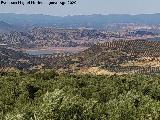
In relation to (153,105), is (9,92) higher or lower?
lower

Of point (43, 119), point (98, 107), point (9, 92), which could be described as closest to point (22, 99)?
point (9, 92)

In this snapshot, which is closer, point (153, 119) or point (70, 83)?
point (153, 119)

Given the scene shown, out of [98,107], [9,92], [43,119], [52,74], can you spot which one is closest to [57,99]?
[43,119]

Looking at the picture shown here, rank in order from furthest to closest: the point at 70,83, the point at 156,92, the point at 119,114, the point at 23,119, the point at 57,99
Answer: the point at 70,83
the point at 156,92
the point at 119,114
the point at 57,99
the point at 23,119

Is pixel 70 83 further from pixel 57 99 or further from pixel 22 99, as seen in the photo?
pixel 57 99

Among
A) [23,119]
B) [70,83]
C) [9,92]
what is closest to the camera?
[23,119]

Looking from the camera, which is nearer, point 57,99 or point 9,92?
point 57,99

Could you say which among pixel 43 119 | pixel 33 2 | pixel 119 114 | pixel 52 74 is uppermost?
pixel 33 2

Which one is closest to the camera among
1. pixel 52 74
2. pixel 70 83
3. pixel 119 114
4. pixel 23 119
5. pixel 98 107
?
pixel 23 119

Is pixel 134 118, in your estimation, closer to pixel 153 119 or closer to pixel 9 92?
pixel 153 119
